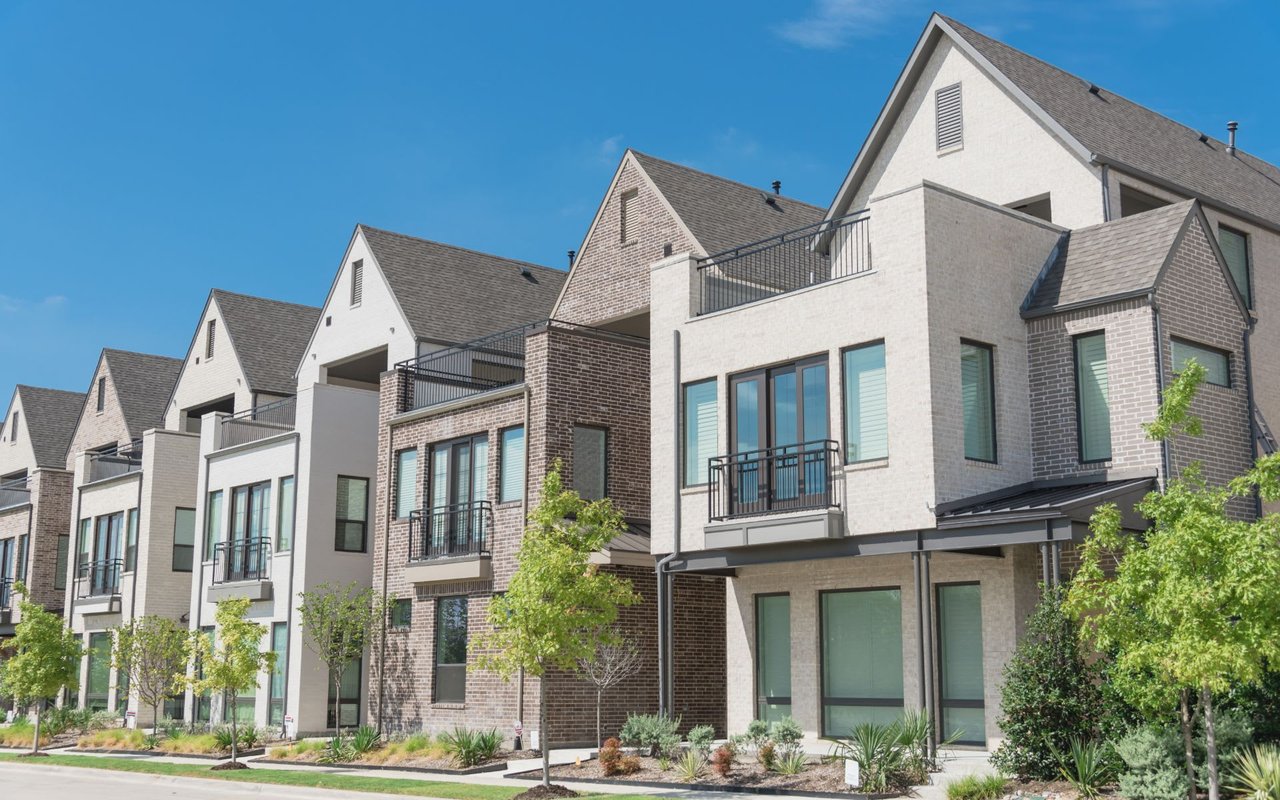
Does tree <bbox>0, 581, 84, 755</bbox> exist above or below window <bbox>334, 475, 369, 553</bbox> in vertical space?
below

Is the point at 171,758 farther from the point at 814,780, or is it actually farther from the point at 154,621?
the point at 814,780

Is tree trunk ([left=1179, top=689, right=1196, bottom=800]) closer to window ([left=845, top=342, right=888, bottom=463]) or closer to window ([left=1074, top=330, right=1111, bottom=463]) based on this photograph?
window ([left=1074, top=330, right=1111, bottom=463])

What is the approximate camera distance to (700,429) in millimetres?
23922

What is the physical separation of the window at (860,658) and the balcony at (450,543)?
25.1 ft

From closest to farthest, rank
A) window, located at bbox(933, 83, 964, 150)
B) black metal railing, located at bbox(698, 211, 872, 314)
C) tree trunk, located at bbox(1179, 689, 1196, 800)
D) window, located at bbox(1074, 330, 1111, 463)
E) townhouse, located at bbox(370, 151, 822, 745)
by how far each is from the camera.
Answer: tree trunk, located at bbox(1179, 689, 1196, 800)
window, located at bbox(1074, 330, 1111, 463)
black metal railing, located at bbox(698, 211, 872, 314)
window, located at bbox(933, 83, 964, 150)
townhouse, located at bbox(370, 151, 822, 745)

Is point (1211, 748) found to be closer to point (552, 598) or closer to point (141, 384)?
point (552, 598)

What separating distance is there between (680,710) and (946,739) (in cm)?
697

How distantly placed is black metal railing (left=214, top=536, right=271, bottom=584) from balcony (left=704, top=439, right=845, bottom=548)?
15.1 m

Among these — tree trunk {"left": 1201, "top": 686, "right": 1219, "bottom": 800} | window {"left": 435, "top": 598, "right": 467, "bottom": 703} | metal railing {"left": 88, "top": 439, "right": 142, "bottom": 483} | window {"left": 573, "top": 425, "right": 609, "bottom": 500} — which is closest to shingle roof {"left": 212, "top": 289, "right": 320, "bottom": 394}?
→ metal railing {"left": 88, "top": 439, "right": 142, "bottom": 483}

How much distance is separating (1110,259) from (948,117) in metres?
6.08

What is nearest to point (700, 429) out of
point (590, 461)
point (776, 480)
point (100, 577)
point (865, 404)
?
point (776, 480)

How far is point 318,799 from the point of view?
2020 cm

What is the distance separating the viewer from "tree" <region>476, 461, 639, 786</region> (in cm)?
1956

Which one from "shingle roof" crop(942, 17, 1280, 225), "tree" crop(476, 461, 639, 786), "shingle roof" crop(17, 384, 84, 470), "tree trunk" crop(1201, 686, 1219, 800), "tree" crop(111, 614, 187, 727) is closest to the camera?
"tree trunk" crop(1201, 686, 1219, 800)
